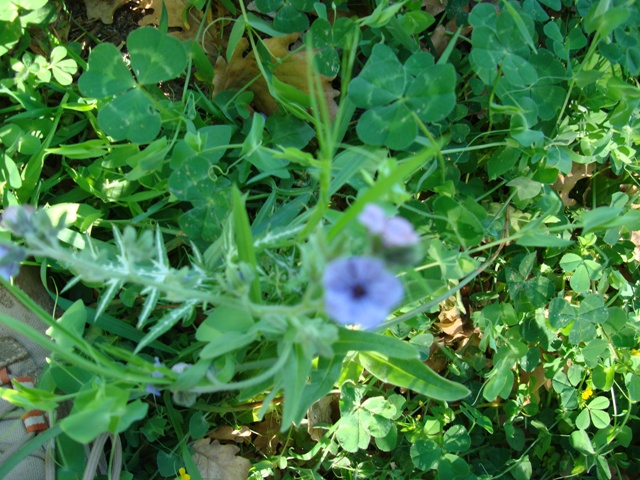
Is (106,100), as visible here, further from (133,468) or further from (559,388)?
(559,388)

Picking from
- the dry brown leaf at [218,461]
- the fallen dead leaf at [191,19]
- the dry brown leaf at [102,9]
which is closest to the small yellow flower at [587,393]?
the dry brown leaf at [218,461]

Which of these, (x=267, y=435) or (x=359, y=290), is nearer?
(x=359, y=290)

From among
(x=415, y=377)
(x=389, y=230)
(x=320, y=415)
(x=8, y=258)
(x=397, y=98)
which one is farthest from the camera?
(x=320, y=415)

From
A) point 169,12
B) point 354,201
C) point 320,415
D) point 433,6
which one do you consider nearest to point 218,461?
point 320,415

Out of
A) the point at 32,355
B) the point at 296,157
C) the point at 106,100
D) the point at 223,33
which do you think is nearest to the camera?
the point at 296,157

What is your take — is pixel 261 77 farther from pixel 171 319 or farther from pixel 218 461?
pixel 218 461

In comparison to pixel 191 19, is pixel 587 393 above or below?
below

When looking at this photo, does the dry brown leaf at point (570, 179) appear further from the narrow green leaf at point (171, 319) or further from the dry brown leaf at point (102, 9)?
the dry brown leaf at point (102, 9)

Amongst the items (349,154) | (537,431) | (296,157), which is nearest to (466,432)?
(537,431)
